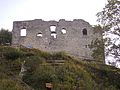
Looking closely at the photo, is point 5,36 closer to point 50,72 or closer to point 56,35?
point 56,35

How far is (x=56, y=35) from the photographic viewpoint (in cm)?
4125

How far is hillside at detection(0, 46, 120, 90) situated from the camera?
19.8 m

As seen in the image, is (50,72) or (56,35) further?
(56,35)

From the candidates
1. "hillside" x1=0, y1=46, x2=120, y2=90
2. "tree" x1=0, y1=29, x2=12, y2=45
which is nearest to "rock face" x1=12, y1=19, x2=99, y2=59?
"tree" x1=0, y1=29, x2=12, y2=45

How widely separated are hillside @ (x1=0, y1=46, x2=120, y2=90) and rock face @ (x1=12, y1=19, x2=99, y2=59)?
15087 millimetres

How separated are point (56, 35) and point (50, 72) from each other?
67.3 feet

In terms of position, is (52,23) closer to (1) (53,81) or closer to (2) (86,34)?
(2) (86,34)

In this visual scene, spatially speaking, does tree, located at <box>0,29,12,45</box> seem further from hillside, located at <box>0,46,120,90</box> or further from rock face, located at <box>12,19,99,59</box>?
hillside, located at <box>0,46,120,90</box>

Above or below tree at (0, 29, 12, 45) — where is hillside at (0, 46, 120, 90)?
below

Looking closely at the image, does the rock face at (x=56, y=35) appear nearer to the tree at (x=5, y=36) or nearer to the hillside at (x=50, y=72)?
the tree at (x=5, y=36)

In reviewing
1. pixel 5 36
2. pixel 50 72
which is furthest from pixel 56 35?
pixel 50 72

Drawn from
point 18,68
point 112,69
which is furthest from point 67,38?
point 18,68

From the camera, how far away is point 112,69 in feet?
81.1

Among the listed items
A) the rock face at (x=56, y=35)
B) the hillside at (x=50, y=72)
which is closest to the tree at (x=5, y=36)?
the rock face at (x=56, y=35)
